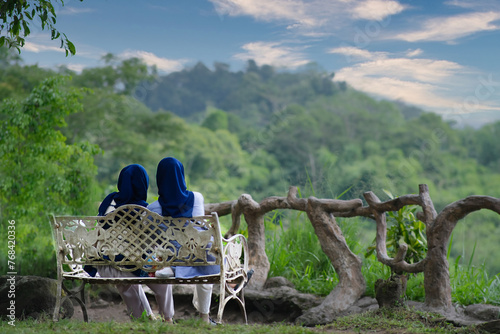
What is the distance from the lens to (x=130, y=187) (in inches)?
130

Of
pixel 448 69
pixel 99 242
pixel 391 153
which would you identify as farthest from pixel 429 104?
pixel 99 242

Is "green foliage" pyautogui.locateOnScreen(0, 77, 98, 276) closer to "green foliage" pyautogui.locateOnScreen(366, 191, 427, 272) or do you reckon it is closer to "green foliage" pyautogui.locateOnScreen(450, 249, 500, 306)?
"green foliage" pyautogui.locateOnScreen(366, 191, 427, 272)

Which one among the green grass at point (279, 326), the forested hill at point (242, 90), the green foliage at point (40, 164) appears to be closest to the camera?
the green grass at point (279, 326)

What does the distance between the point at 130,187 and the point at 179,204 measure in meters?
0.34

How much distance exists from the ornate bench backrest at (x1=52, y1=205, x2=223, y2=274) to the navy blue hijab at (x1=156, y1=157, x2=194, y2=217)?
0.11 meters

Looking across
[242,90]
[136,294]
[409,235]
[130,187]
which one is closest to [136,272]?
[136,294]

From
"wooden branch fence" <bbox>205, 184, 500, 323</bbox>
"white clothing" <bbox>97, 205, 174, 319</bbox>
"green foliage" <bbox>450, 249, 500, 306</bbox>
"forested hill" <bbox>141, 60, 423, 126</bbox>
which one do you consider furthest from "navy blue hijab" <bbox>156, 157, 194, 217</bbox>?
"forested hill" <bbox>141, 60, 423, 126</bbox>

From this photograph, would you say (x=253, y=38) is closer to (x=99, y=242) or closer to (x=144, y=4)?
(x=144, y=4)

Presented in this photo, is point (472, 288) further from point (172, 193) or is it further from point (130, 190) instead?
point (130, 190)

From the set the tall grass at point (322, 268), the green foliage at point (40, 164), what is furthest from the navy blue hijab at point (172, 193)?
the green foliage at point (40, 164)

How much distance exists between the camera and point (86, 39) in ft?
80.7

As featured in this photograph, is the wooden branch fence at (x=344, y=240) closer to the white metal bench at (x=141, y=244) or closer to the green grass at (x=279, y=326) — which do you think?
the green grass at (x=279, y=326)

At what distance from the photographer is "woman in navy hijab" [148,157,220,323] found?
10.5 feet

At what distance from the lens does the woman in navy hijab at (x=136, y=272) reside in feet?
10.7
